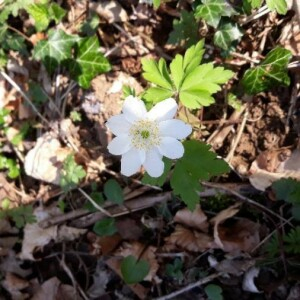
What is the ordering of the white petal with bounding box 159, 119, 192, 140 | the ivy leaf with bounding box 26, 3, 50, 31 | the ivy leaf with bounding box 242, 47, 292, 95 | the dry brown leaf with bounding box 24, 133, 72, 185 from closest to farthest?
the white petal with bounding box 159, 119, 192, 140 → the ivy leaf with bounding box 242, 47, 292, 95 → the ivy leaf with bounding box 26, 3, 50, 31 → the dry brown leaf with bounding box 24, 133, 72, 185

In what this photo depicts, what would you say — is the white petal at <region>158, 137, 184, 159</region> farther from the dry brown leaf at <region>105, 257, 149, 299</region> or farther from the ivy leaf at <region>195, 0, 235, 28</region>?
the dry brown leaf at <region>105, 257, 149, 299</region>

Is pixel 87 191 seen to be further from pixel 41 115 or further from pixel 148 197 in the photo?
pixel 41 115

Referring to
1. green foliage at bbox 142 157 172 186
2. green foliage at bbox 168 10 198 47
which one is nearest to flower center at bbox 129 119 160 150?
green foliage at bbox 142 157 172 186

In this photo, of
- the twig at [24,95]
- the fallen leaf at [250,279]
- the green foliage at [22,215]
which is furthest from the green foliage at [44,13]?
the fallen leaf at [250,279]

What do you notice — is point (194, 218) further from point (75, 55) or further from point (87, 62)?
point (75, 55)

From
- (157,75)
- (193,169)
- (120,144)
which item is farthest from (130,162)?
(157,75)

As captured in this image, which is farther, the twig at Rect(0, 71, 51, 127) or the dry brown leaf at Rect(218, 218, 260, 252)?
the twig at Rect(0, 71, 51, 127)

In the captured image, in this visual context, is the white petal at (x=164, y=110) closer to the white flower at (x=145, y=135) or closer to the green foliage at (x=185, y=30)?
the white flower at (x=145, y=135)
